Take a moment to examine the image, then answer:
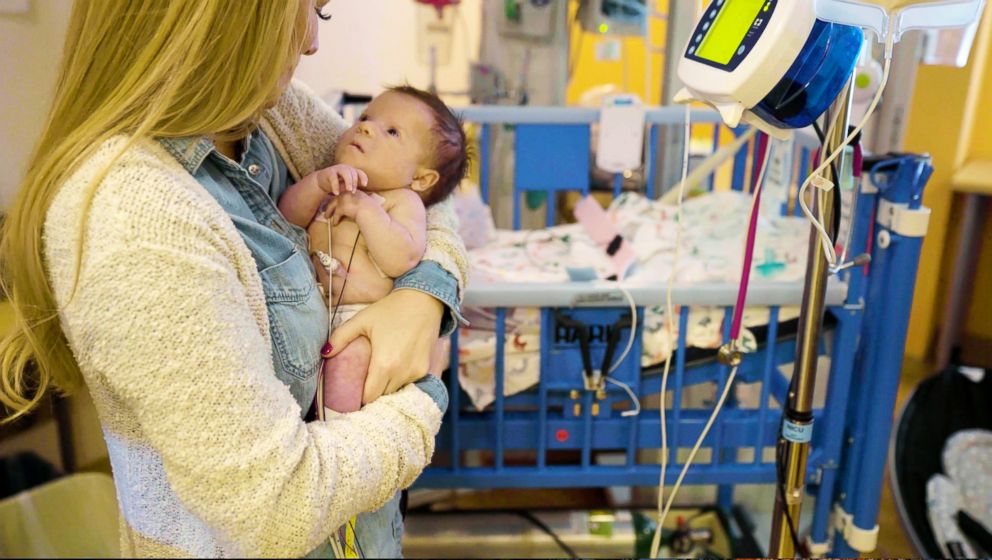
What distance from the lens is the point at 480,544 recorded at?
6.28 feet

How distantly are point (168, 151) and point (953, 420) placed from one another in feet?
6.30

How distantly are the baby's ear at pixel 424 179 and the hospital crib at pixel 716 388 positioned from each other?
0.32 metres

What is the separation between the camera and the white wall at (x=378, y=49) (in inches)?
46.0

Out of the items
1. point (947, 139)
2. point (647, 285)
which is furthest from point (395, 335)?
point (947, 139)

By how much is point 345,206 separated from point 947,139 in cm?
230

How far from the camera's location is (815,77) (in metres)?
0.81

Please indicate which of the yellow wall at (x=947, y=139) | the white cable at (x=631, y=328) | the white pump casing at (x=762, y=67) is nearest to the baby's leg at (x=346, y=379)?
the white pump casing at (x=762, y=67)

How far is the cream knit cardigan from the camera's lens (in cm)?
61

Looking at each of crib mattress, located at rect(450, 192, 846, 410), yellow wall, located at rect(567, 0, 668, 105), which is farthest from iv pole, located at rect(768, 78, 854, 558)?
yellow wall, located at rect(567, 0, 668, 105)

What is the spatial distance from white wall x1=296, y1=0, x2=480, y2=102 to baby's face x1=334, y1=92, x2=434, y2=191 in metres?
0.11

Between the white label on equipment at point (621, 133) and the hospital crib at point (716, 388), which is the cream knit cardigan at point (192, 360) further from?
the white label on equipment at point (621, 133)

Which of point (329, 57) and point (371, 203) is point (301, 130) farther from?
point (329, 57)

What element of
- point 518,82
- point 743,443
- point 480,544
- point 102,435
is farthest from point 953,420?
point 102,435

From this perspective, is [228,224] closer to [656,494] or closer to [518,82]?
[656,494]
